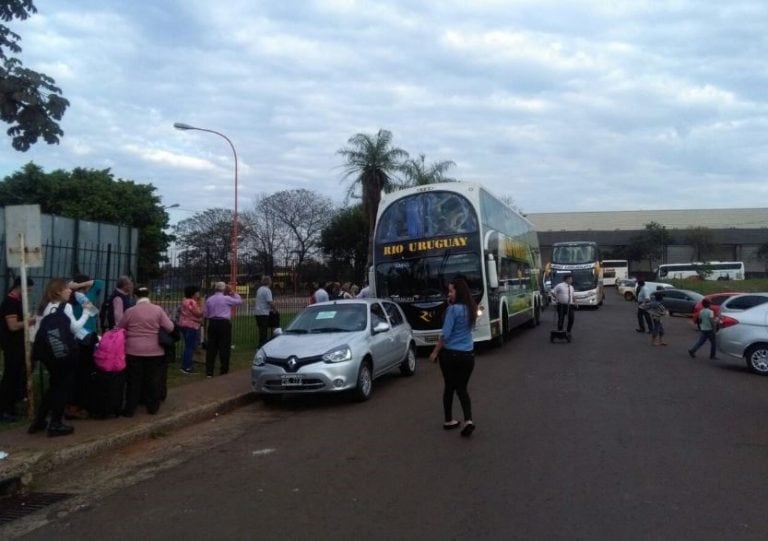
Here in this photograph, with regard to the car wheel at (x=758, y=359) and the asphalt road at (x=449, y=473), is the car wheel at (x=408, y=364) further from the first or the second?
the car wheel at (x=758, y=359)

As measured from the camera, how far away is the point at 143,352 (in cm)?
928

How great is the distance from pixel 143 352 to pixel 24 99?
3657 mm

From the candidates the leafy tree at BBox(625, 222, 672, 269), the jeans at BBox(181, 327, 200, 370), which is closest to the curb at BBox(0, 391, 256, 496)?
the jeans at BBox(181, 327, 200, 370)

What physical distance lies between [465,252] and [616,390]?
6.41m

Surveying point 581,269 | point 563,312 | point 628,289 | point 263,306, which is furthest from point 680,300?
point 263,306

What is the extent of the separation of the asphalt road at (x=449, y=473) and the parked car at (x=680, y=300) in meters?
23.8

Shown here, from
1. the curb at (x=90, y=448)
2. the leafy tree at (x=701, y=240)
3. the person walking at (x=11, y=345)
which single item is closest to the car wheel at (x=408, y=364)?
the curb at (x=90, y=448)

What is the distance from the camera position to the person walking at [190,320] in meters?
13.1

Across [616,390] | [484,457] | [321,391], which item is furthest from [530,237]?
[484,457]

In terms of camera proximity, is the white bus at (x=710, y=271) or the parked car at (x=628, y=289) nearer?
the parked car at (x=628, y=289)

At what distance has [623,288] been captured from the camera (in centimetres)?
5409

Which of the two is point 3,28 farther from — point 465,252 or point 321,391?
point 465,252

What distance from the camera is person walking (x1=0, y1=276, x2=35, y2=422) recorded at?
Answer: 8.61 metres

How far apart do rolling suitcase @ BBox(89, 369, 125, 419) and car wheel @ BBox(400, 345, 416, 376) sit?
569 centimetres
